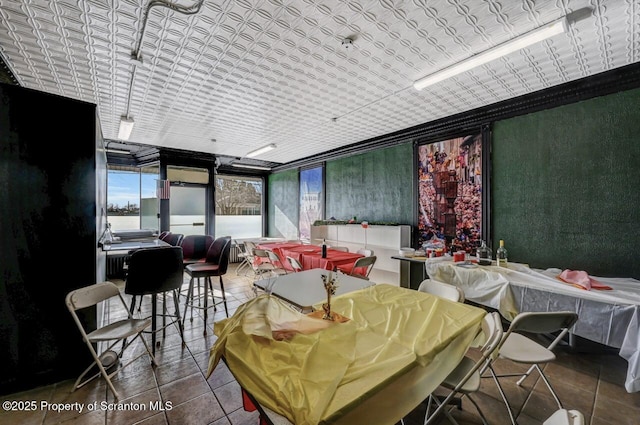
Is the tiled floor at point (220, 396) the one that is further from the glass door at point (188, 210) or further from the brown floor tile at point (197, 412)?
the glass door at point (188, 210)

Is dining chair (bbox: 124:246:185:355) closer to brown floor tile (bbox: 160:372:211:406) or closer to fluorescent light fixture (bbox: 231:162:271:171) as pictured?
brown floor tile (bbox: 160:372:211:406)

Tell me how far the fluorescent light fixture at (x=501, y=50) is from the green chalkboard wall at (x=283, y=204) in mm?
5390

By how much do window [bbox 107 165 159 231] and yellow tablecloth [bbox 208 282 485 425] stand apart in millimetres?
6834

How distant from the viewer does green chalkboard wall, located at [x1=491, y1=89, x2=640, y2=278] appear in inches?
112

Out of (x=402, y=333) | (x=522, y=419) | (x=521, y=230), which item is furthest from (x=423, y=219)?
(x=402, y=333)

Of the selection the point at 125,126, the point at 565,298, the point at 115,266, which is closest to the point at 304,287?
the point at 565,298

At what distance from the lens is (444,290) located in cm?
229

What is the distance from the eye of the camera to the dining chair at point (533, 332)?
1.62m

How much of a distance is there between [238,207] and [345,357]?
26.3 ft

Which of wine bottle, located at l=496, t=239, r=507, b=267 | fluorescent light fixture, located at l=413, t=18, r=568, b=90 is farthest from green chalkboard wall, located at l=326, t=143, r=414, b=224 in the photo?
fluorescent light fixture, located at l=413, t=18, r=568, b=90

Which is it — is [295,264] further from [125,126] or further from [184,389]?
[125,126]

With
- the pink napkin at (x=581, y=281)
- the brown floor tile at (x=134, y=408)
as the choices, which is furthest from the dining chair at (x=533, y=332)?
the brown floor tile at (x=134, y=408)

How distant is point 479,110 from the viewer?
3.91 metres

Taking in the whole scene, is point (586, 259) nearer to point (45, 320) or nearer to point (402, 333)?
point (402, 333)
